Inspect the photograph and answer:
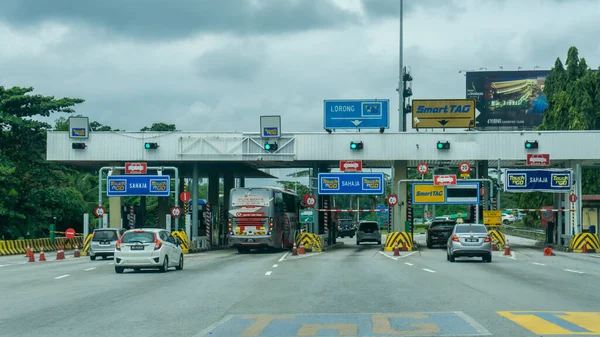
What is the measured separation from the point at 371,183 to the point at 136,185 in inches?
544

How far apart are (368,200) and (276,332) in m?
134

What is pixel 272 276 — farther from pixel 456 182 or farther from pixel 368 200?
pixel 368 200

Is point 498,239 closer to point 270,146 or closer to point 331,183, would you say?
point 331,183

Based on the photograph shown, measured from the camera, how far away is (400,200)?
51.1 m

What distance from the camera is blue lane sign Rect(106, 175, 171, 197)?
4891 cm

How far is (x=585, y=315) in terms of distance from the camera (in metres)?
14.2

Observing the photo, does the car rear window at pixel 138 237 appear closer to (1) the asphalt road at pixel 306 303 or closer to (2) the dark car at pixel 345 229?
(1) the asphalt road at pixel 306 303

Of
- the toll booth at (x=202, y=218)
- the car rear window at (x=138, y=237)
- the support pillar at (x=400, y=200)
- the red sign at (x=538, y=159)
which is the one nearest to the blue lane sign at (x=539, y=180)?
the red sign at (x=538, y=159)

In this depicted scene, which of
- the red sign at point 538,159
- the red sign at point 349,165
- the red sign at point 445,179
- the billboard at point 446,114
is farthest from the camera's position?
the billboard at point 446,114

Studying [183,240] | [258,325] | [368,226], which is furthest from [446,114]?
[258,325]

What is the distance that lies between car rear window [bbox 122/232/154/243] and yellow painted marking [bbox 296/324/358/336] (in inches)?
596

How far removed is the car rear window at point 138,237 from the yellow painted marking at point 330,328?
15140 millimetres

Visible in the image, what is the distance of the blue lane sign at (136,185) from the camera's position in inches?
1925

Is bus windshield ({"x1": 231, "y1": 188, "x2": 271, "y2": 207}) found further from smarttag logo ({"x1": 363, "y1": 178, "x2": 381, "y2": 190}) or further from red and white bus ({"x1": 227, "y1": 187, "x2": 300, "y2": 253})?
smarttag logo ({"x1": 363, "y1": 178, "x2": 381, "y2": 190})
